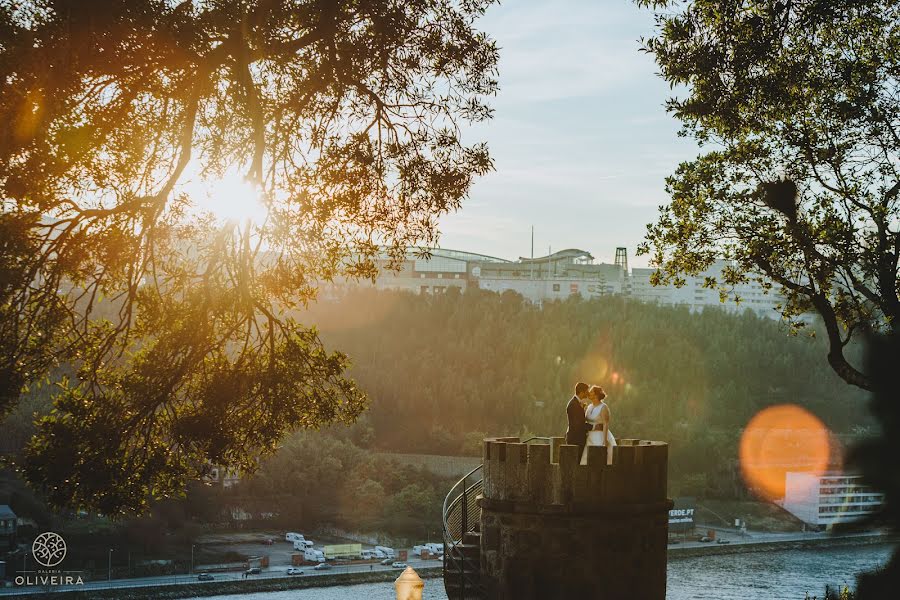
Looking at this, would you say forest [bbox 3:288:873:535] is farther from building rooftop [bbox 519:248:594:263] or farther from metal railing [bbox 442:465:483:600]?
metal railing [bbox 442:465:483:600]

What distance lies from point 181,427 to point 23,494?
1778 inches

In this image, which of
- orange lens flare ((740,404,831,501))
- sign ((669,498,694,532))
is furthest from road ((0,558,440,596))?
orange lens flare ((740,404,831,501))

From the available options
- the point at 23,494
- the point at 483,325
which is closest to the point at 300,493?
the point at 23,494

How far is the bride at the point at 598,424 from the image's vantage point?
23.1ft

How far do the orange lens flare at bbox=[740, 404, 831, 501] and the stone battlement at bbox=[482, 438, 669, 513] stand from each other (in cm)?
5991

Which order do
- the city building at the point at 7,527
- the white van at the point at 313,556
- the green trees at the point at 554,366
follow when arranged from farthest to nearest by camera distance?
the green trees at the point at 554,366, the white van at the point at 313,556, the city building at the point at 7,527

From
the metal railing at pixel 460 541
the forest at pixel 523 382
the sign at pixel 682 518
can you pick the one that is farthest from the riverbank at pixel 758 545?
the metal railing at pixel 460 541

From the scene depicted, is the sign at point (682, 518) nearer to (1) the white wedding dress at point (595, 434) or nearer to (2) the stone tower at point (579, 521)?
(2) the stone tower at point (579, 521)

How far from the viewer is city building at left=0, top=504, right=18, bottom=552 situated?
44.3m

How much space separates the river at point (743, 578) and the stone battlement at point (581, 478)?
120ft

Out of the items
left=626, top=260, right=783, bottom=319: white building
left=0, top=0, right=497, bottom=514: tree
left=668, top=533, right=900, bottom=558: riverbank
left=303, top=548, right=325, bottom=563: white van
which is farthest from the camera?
left=626, top=260, right=783, bottom=319: white building

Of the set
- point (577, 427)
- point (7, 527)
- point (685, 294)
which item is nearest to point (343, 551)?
point (7, 527)

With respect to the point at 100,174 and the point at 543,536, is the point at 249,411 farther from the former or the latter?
the point at 543,536

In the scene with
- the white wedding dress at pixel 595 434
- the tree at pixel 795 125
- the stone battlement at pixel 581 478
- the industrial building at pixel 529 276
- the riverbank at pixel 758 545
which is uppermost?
the industrial building at pixel 529 276
